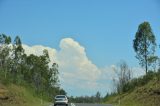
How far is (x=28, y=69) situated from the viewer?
107m

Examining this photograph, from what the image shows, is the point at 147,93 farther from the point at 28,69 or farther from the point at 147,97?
the point at 28,69

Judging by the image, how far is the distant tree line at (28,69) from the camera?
3130 inches

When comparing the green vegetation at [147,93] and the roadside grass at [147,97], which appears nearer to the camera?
the roadside grass at [147,97]

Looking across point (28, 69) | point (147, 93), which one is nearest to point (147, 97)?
point (147, 93)

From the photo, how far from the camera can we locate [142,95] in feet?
234

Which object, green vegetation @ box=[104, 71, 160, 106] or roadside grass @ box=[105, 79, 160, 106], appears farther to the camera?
green vegetation @ box=[104, 71, 160, 106]

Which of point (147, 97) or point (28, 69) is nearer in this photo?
point (147, 97)

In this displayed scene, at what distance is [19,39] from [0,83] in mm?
27146

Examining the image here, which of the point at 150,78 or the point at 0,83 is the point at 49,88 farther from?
the point at 0,83

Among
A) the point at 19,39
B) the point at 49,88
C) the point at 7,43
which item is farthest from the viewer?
the point at 49,88

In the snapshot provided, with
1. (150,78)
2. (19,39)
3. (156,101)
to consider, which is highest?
(19,39)

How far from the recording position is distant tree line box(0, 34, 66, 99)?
261 feet

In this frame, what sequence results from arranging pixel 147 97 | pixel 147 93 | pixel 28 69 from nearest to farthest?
pixel 147 97, pixel 147 93, pixel 28 69

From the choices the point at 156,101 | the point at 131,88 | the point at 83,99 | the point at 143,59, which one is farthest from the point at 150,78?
the point at 83,99
